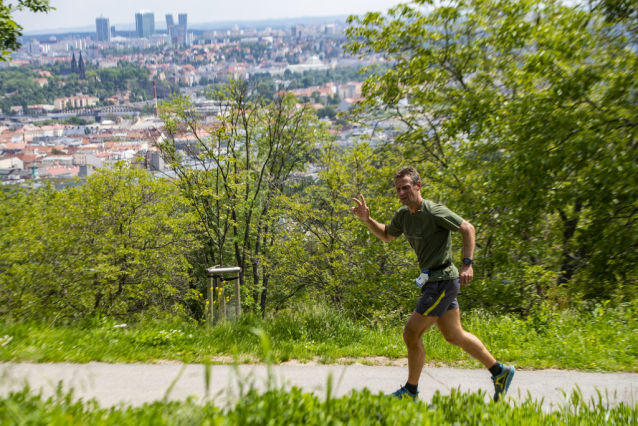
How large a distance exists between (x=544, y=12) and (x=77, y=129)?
624 feet

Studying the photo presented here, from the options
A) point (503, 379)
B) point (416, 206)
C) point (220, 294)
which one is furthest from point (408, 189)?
point (220, 294)

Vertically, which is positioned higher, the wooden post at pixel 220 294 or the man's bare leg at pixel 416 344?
the man's bare leg at pixel 416 344

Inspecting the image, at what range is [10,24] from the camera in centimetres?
816

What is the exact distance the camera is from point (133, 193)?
2025 cm

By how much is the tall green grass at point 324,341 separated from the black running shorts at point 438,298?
4.23 feet

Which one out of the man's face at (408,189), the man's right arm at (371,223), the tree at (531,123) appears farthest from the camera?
the tree at (531,123)

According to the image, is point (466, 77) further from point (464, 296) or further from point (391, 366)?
point (391, 366)

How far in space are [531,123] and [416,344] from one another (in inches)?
209

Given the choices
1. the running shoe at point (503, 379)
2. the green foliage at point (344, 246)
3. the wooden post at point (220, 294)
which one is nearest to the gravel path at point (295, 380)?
the running shoe at point (503, 379)

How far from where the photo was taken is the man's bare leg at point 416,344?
382 cm

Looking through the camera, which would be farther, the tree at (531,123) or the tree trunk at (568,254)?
the tree trunk at (568,254)

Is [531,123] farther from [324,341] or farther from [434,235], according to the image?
[324,341]

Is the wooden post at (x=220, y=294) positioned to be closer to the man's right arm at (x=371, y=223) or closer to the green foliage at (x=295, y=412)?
the man's right arm at (x=371, y=223)

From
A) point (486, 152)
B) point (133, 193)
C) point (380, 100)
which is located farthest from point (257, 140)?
point (486, 152)
